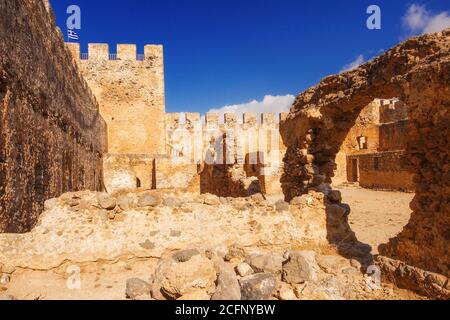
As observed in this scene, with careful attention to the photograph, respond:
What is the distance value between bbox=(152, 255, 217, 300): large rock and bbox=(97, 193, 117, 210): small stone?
152 centimetres

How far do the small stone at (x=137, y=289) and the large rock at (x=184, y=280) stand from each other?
4.1 inches

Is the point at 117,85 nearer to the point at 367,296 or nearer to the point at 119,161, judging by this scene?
the point at 119,161

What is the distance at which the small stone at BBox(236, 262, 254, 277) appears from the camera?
4.29 metres

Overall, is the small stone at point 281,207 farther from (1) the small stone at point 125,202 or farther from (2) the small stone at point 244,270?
(1) the small stone at point 125,202

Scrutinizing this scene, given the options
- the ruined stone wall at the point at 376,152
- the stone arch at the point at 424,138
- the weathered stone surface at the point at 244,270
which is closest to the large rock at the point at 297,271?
the weathered stone surface at the point at 244,270

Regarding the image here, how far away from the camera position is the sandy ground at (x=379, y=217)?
7762 millimetres

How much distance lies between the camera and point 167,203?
5281mm

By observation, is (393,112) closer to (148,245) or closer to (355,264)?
(355,264)

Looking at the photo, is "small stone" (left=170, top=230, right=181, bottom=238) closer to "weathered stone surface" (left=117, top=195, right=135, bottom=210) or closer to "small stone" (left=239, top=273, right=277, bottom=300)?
"weathered stone surface" (left=117, top=195, right=135, bottom=210)

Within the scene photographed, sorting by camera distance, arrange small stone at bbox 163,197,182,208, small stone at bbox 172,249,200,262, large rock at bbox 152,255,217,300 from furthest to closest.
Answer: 1. small stone at bbox 163,197,182,208
2. small stone at bbox 172,249,200,262
3. large rock at bbox 152,255,217,300

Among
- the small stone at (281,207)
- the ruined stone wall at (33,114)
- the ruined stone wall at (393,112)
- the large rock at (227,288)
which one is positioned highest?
the ruined stone wall at (393,112)

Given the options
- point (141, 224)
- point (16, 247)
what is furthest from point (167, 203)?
point (16, 247)

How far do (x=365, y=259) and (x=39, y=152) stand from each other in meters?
6.48

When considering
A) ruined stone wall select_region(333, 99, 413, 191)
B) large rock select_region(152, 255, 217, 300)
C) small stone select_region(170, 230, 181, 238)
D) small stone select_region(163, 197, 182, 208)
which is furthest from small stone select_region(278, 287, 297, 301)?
ruined stone wall select_region(333, 99, 413, 191)
